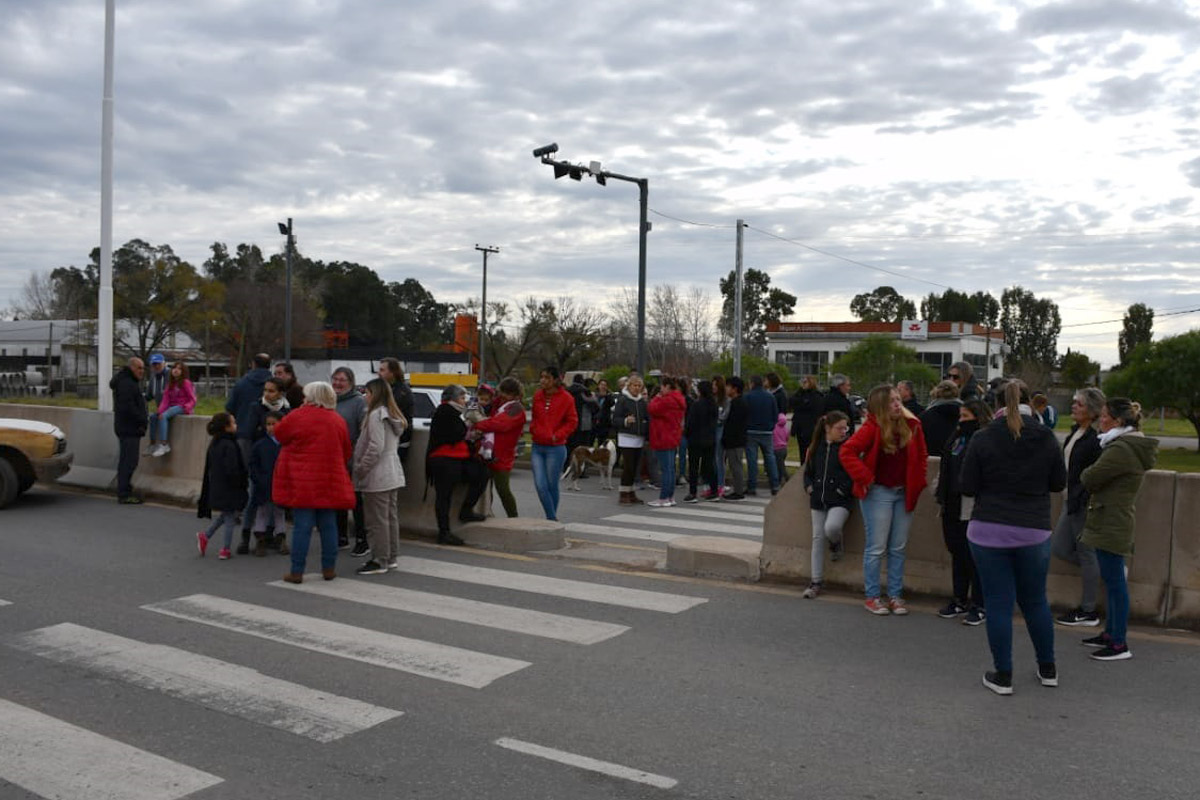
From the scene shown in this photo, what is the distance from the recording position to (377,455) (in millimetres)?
9023

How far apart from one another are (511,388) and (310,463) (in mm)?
2752

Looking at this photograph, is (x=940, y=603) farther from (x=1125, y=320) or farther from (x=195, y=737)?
(x=1125, y=320)

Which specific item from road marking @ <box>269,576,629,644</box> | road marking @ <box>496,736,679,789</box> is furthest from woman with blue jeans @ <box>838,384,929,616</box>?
road marking @ <box>496,736,679,789</box>

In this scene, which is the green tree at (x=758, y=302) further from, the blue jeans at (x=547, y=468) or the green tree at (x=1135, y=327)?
the blue jeans at (x=547, y=468)

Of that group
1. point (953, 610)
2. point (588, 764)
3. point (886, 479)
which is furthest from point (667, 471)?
point (588, 764)

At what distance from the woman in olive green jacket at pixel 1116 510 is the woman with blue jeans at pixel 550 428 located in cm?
590

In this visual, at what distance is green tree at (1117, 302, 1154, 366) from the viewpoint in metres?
116

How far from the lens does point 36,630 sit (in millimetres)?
7062

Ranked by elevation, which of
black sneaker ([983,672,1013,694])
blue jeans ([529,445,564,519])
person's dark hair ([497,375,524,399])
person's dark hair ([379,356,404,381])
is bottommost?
black sneaker ([983,672,1013,694])

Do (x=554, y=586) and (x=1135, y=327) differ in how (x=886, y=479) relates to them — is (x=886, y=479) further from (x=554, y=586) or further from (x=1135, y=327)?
(x=1135, y=327)

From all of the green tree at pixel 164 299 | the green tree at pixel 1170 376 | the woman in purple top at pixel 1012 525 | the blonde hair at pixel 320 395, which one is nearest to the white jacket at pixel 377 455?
the blonde hair at pixel 320 395

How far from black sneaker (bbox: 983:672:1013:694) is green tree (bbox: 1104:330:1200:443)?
36.0 metres


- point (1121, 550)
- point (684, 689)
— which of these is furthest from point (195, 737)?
point (1121, 550)

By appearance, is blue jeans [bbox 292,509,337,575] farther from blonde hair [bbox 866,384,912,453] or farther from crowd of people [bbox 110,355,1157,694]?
blonde hair [bbox 866,384,912,453]
